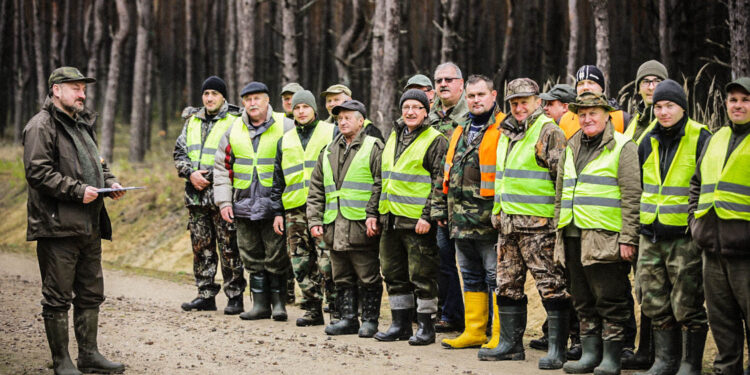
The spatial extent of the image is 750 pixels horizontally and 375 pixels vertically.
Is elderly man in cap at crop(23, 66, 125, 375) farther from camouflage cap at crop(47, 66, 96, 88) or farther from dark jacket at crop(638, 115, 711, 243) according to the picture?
dark jacket at crop(638, 115, 711, 243)

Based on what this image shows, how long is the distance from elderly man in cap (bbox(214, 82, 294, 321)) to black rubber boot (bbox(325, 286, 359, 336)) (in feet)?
3.24

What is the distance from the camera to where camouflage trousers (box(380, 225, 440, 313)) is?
7996mm

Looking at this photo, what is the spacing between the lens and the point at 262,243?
9703mm

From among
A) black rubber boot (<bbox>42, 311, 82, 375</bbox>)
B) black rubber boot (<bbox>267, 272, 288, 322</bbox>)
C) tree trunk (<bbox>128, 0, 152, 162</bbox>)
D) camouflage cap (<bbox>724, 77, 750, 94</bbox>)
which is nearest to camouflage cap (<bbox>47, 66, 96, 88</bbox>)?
black rubber boot (<bbox>42, 311, 82, 375</bbox>)

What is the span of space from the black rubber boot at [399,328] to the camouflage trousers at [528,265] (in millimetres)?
1377

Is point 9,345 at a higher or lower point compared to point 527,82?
lower

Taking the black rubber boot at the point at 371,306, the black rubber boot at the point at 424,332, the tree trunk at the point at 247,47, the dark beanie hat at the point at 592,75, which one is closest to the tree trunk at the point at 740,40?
the dark beanie hat at the point at 592,75

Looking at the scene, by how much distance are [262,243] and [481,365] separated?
11.7 ft

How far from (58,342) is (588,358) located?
166 inches

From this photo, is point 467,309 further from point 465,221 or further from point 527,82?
point 527,82

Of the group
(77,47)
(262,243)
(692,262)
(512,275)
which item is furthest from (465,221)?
(77,47)

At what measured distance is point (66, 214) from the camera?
6.56 m

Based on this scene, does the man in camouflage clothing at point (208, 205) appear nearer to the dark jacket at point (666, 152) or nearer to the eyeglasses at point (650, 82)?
the eyeglasses at point (650, 82)

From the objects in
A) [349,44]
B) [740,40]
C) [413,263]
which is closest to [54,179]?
[413,263]
